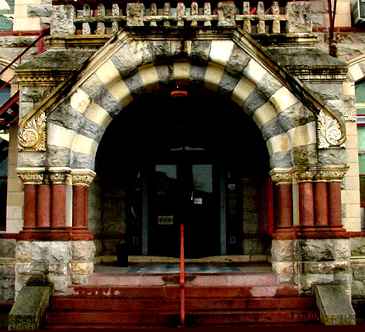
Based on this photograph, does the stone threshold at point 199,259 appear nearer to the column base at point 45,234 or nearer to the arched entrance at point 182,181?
the arched entrance at point 182,181

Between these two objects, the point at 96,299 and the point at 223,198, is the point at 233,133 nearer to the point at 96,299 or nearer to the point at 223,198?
the point at 223,198

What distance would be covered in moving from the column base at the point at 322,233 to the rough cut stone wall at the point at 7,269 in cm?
555

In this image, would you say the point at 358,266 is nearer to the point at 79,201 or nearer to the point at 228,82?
the point at 228,82

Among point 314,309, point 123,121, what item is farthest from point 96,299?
point 123,121

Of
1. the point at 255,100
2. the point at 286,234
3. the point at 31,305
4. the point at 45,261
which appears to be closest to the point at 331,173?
the point at 286,234

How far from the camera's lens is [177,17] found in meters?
9.26

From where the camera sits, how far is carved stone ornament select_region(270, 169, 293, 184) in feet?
29.3

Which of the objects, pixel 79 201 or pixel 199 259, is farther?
pixel 199 259

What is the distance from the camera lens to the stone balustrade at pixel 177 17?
30.3 ft

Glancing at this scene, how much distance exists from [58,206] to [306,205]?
12.5 feet

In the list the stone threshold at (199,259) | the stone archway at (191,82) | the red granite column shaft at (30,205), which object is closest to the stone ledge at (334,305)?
the stone archway at (191,82)

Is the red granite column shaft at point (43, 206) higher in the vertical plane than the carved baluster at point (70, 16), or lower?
lower

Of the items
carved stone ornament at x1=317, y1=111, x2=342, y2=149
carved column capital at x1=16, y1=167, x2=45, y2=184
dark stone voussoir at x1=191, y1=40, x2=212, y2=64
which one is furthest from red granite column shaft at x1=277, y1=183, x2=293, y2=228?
carved column capital at x1=16, y1=167, x2=45, y2=184

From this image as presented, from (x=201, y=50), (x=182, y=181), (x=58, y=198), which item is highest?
(x=201, y=50)
